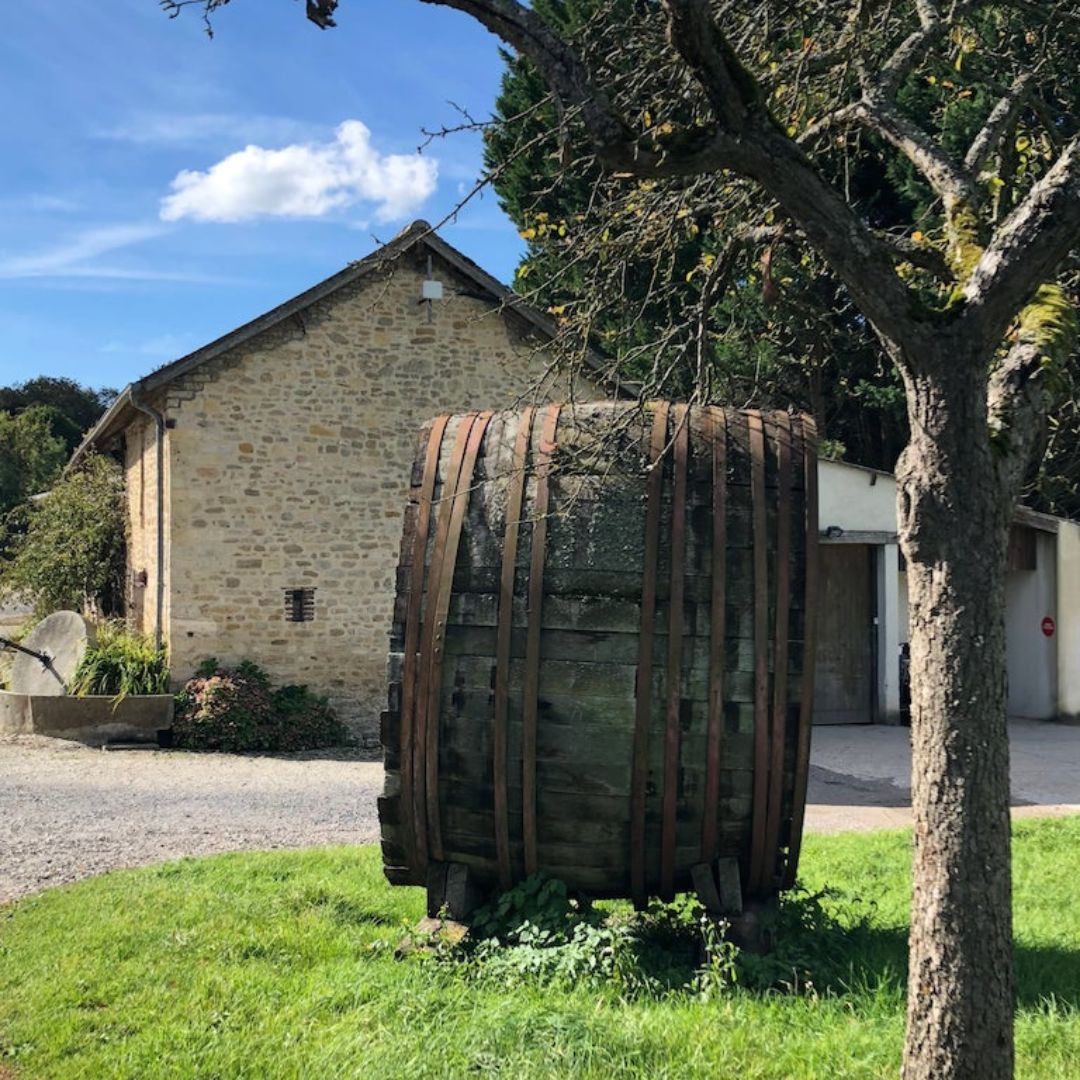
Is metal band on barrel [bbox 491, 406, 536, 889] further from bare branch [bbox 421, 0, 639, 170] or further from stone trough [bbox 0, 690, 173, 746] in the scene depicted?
stone trough [bbox 0, 690, 173, 746]

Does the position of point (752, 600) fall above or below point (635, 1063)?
above

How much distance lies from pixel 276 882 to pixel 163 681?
271 inches

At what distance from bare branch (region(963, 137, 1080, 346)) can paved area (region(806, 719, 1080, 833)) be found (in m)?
5.61

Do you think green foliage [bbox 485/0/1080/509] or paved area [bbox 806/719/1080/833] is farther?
paved area [bbox 806/719/1080/833]

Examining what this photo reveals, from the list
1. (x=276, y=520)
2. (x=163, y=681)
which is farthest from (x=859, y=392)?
(x=163, y=681)

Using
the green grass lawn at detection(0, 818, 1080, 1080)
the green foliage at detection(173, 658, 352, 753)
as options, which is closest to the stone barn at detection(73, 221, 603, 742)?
the green foliage at detection(173, 658, 352, 753)

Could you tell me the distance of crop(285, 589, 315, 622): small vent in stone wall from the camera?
12.6 m

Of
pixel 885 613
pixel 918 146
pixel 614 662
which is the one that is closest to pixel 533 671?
pixel 614 662

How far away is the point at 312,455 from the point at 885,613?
711 cm

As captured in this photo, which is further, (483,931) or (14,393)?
(14,393)

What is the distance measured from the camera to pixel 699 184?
4.86 m

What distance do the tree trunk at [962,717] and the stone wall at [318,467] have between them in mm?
10050

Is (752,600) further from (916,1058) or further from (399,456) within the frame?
(399,456)

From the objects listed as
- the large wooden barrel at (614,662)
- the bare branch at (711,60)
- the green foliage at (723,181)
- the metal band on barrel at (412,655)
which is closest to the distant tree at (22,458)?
the green foliage at (723,181)
